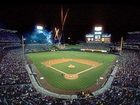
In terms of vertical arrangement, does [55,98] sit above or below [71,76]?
below

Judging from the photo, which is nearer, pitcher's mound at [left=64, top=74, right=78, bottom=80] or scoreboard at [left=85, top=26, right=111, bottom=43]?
pitcher's mound at [left=64, top=74, right=78, bottom=80]

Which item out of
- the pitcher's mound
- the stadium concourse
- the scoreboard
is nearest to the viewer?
the stadium concourse

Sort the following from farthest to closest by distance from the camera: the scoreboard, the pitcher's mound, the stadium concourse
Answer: the scoreboard
the pitcher's mound
the stadium concourse

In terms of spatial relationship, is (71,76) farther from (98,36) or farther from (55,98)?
(98,36)

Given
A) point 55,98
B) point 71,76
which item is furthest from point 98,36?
point 55,98

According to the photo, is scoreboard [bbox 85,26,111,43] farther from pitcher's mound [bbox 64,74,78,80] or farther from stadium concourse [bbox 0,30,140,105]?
pitcher's mound [bbox 64,74,78,80]

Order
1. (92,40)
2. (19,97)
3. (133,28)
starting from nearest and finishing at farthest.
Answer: (19,97) → (133,28) → (92,40)

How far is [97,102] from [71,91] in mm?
6941

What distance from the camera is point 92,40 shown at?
83.7 metres

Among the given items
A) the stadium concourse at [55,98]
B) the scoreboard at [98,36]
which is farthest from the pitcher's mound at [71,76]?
the scoreboard at [98,36]

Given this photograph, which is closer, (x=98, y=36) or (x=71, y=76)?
(x=71, y=76)

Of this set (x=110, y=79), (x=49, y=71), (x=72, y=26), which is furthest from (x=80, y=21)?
(x=110, y=79)

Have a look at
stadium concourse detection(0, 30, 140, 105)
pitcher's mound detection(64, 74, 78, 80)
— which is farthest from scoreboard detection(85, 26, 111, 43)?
pitcher's mound detection(64, 74, 78, 80)

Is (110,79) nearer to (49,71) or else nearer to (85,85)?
(85,85)
